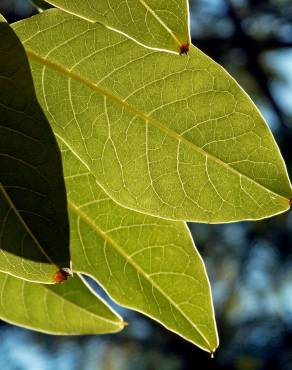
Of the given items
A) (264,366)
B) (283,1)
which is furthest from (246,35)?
(264,366)

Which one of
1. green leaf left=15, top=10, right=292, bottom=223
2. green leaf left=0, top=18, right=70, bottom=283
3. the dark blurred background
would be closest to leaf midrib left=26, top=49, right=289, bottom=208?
green leaf left=15, top=10, right=292, bottom=223

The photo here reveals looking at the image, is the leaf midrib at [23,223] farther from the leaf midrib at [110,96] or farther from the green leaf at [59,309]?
the green leaf at [59,309]

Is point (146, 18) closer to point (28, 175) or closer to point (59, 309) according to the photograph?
point (28, 175)

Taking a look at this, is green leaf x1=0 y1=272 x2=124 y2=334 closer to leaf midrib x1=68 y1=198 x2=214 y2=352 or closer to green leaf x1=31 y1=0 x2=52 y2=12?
leaf midrib x1=68 y1=198 x2=214 y2=352

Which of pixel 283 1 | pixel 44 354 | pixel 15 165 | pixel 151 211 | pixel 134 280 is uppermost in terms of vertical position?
pixel 15 165

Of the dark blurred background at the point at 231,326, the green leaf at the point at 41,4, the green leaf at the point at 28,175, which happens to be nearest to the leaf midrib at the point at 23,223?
the green leaf at the point at 28,175

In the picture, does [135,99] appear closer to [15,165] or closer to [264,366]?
[15,165]
